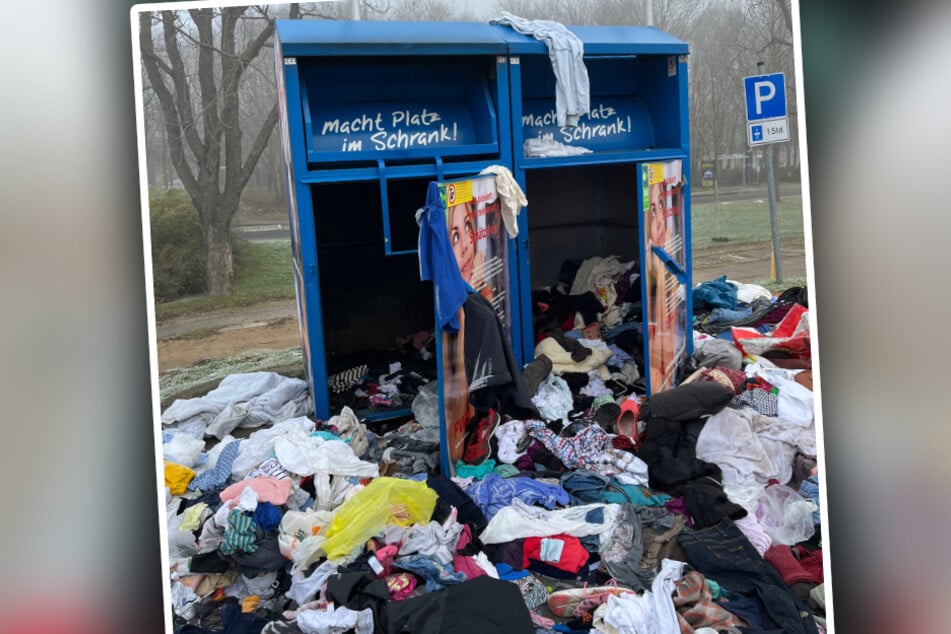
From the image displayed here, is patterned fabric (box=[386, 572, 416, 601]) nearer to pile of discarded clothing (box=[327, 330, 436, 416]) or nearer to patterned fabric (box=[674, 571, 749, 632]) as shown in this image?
patterned fabric (box=[674, 571, 749, 632])

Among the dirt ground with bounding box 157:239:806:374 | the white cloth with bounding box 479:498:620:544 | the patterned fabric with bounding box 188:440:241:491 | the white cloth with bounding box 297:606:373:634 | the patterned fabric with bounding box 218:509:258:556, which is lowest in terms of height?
the white cloth with bounding box 297:606:373:634

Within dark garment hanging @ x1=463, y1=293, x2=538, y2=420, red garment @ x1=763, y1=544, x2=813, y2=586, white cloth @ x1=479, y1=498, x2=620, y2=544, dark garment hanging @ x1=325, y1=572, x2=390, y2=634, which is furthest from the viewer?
dark garment hanging @ x1=463, y1=293, x2=538, y2=420

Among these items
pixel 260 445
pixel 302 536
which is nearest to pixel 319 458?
pixel 260 445

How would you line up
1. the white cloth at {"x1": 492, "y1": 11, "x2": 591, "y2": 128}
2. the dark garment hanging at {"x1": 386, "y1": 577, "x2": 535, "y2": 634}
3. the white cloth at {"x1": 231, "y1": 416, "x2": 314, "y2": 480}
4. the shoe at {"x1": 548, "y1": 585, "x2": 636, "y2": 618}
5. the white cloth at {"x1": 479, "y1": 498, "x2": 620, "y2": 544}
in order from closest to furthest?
the dark garment hanging at {"x1": 386, "y1": 577, "x2": 535, "y2": 634}, the shoe at {"x1": 548, "y1": 585, "x2": 636, "y2": 618}, the white cloth at {"x1": 479, "y1": 498, "x2": 620, "y2": 544}, the white cloth at {"x1": 231, "y1": 416, "x2": 314, "y2": 480}, the white cloth at {"x1": 492, "y1": 11, "x2": 591, "y2": 128}

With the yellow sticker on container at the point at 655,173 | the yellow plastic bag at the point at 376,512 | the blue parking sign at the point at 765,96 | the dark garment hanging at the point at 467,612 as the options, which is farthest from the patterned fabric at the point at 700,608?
the blue parking sign at the point at 765,96

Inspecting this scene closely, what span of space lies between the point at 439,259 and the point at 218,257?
28.0ft

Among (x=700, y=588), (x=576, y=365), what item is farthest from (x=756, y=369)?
(x=700, y=588)

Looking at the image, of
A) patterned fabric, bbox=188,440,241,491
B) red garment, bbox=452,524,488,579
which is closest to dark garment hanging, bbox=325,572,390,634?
red garment, bbox=452,524,488,579

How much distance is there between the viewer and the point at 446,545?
409 cm

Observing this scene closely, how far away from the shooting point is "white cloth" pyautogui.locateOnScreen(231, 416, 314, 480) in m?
5.23

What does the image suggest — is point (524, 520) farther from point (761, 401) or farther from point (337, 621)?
point (761, 401)

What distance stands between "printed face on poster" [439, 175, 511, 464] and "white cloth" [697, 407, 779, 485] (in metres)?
1.65

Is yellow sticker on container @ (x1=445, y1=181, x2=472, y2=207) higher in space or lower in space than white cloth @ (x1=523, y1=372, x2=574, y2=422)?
higher

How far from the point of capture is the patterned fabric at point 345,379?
6820 millimetres
